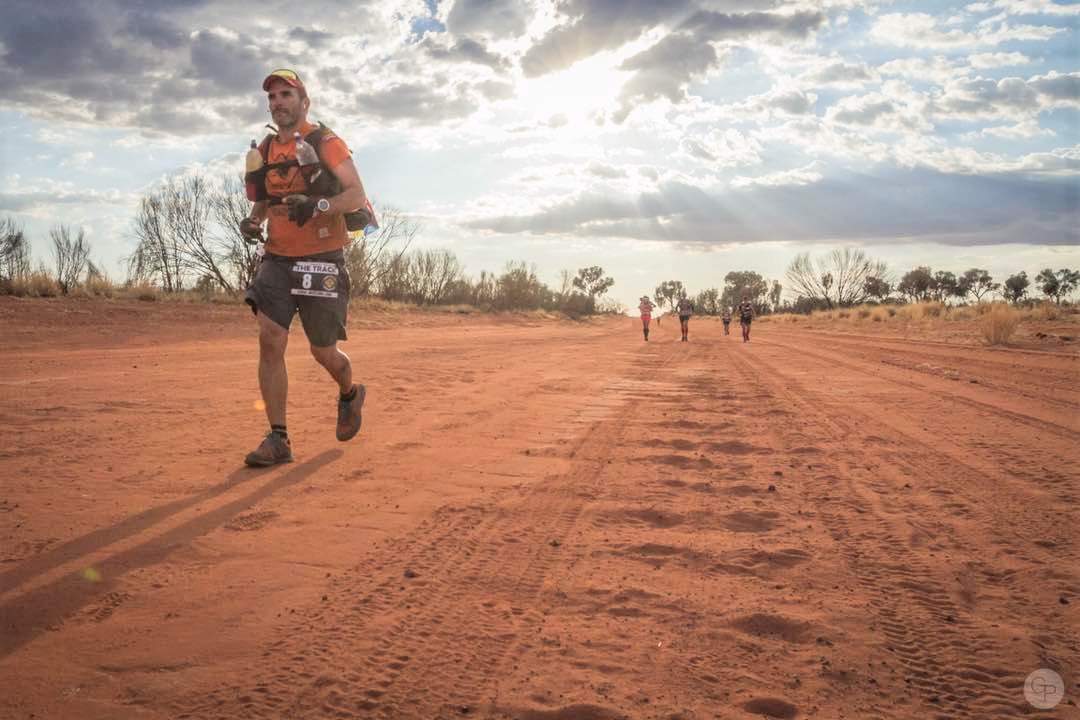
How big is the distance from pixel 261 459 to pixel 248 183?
5.69 ft

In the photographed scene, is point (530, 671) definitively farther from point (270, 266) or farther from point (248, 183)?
point (248, 183)

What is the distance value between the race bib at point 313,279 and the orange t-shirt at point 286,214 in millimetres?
80

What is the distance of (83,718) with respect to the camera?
1.76 meters

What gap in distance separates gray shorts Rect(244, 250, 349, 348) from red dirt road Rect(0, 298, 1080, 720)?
853 mm

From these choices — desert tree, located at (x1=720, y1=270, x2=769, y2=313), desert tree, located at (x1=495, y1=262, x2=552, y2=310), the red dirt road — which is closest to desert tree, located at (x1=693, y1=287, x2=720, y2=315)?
desert tree, located at (x1=720, y1=270, x2=769, y2=313)

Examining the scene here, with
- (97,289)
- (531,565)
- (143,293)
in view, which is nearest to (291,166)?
(531,565)

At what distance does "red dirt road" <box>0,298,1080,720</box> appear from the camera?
1949 mm

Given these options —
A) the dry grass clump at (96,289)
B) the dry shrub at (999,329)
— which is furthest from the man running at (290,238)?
the dry shrub at (999,329)

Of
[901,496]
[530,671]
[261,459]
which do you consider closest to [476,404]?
[261,459]

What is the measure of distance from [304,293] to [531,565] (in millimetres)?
2424

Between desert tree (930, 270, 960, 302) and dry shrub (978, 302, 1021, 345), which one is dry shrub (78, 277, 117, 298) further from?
desert tree (930, 270, 960, 302)

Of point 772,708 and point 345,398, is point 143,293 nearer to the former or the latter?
point 345,398

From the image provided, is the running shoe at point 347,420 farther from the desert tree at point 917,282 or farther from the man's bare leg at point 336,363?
the desert tree at point 917,282

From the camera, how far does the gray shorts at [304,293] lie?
14.2 feet
